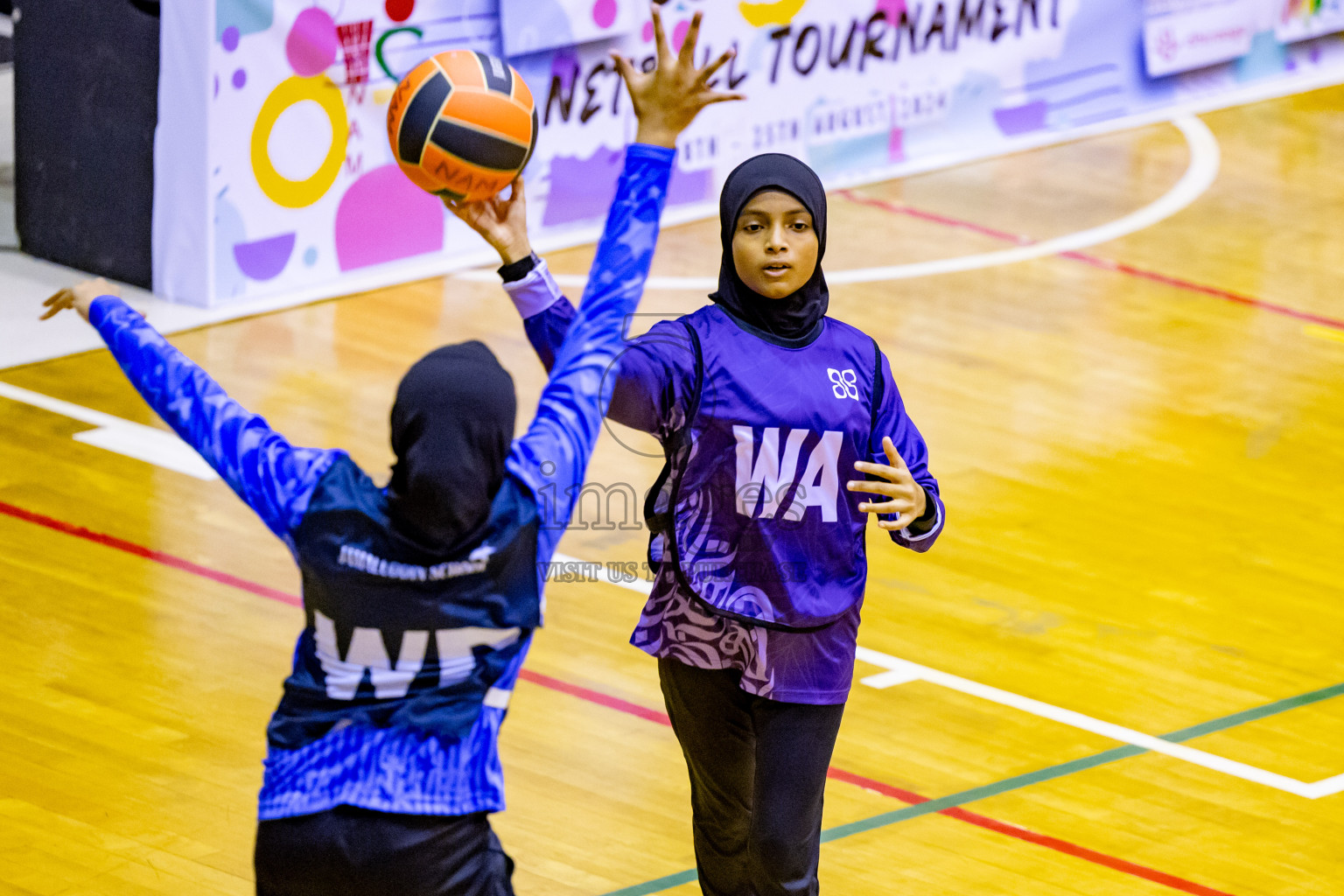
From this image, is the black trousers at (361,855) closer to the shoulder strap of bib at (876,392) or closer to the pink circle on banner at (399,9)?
the shoulder strap of bib at (876,392)

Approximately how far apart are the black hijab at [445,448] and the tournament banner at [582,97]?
7100 millimetres

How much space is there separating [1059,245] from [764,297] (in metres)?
8.56

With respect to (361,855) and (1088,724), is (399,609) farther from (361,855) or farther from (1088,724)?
(1088,724)

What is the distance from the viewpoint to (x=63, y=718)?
6.19m

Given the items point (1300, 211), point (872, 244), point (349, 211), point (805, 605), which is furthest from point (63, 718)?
point (1300, 211)

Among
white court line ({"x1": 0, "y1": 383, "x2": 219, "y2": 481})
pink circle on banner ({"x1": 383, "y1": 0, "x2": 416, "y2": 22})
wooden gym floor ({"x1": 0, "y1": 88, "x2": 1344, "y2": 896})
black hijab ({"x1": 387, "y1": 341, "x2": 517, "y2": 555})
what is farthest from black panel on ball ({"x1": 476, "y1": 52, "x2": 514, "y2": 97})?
pink circle on banner ({"x1": 383, "y1": 0, "x2": 416, "y2": 22})

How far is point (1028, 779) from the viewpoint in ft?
21.1

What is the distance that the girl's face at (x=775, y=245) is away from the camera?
14.5ft

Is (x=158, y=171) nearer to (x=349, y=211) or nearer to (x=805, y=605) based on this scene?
(x=349, y=211)

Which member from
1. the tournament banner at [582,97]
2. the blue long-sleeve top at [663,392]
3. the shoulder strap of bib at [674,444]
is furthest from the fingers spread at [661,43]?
the tournament banner at [582,97]

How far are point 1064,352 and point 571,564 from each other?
4023 mm

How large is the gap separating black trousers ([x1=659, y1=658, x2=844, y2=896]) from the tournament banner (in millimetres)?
6353

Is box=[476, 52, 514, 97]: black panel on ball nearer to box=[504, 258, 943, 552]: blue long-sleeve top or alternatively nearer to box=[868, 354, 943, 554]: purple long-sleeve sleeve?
box=[504, 258, 943, 552]: blue long-sleeve top

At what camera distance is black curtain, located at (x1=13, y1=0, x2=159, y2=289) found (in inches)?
399
